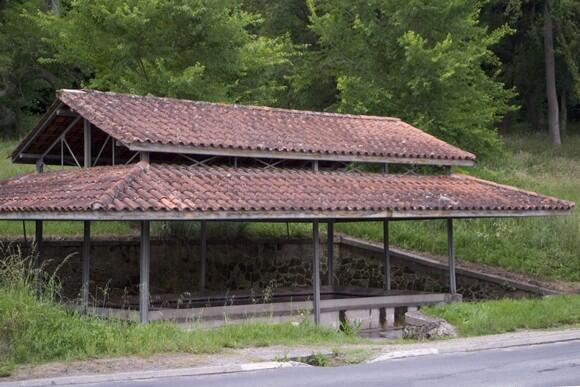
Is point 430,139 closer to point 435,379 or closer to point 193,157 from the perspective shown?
point 193,157

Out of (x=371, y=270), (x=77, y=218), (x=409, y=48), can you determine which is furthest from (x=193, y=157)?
(x=409, y=48)

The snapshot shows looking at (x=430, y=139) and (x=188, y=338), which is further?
(x=430, y=139)

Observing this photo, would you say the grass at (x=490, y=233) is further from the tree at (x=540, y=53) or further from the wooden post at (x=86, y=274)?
the tree at (x=540, y=53)

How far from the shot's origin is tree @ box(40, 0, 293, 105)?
76.3 feet

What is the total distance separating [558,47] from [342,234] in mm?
20137

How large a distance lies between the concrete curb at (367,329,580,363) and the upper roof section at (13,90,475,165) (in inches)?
190

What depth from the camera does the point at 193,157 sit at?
15.5m

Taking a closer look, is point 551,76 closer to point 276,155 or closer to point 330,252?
point 330,252

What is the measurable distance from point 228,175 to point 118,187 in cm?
269

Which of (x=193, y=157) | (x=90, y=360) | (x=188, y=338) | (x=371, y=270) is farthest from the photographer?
(x=371, y=270)

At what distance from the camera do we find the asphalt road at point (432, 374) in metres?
9.48

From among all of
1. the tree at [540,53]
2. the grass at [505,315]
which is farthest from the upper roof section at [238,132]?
the tree at [540,53]

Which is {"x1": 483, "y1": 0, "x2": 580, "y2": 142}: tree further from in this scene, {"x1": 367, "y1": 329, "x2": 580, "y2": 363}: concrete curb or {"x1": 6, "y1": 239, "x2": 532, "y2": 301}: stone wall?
{"x1": 367, "y1": 329, "x2": 580, "y2": 363}: concrete curb

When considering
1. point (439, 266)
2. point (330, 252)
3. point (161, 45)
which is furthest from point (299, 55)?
point (330, 252)
